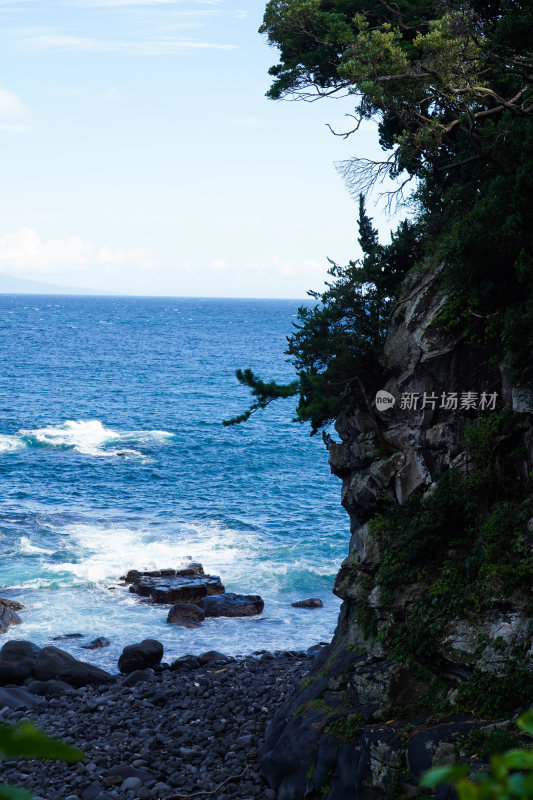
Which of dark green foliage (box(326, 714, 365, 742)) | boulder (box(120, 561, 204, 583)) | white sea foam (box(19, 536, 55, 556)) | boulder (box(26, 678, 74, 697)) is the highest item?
dark green foliage (box(326, 714, 365, 742))

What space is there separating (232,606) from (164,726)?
1275 cm

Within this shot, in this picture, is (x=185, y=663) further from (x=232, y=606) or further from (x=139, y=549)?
(x=139, y=549)

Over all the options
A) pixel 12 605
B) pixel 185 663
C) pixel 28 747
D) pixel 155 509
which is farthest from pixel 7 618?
pixel 28 747

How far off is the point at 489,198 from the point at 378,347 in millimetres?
4648

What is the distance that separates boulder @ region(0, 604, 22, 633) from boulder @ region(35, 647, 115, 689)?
4673 mm

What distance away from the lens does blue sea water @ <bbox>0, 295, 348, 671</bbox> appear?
3188 cm

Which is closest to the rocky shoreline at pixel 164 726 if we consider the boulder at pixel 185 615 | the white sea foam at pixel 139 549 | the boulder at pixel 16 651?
the boulder at pixel 16 651

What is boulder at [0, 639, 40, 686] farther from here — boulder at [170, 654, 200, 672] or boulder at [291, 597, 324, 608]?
boulder at [291, 597, 324, 608]

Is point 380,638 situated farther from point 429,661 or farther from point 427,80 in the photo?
point 427,80
